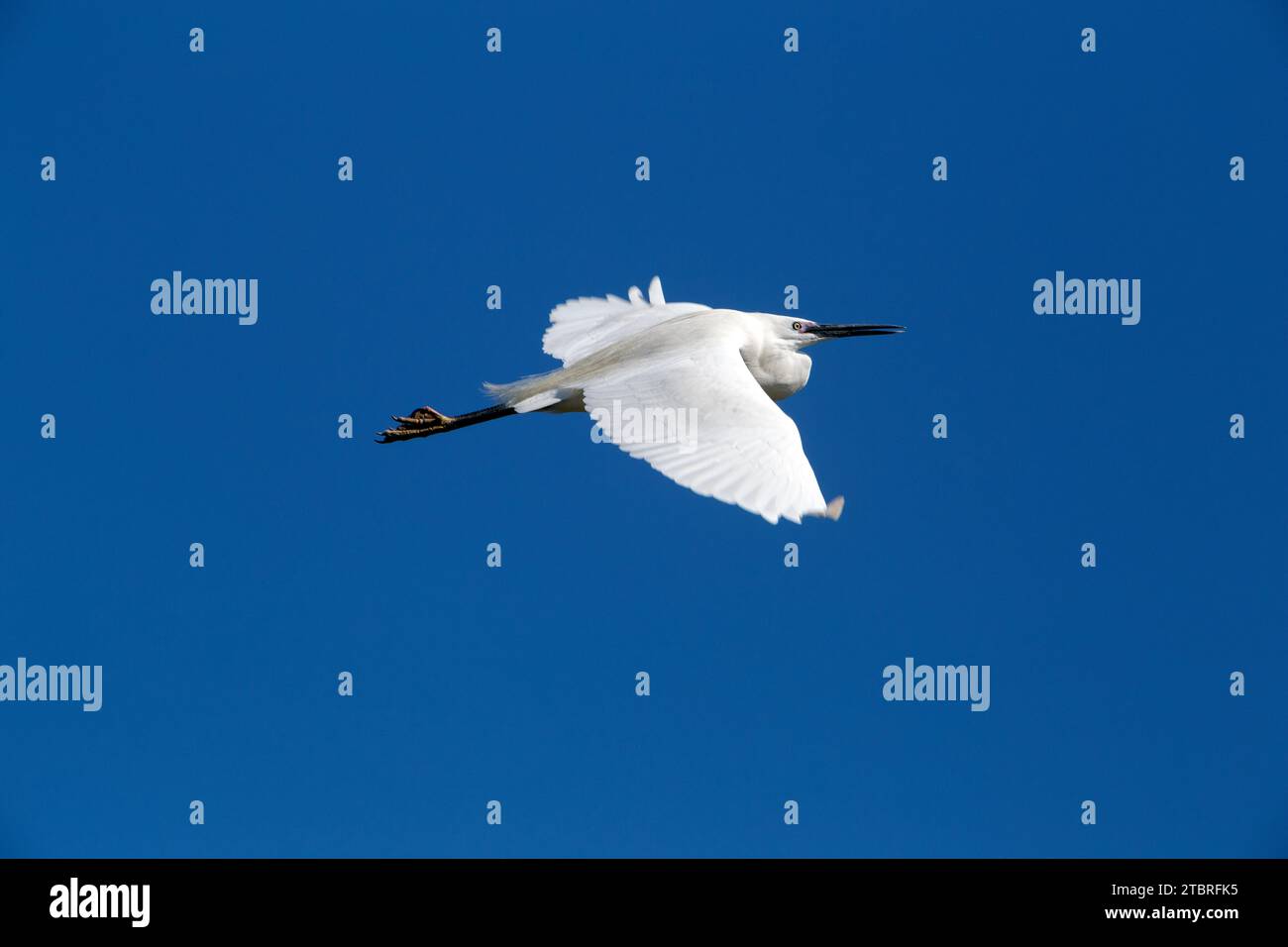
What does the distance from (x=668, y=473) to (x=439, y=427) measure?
258 centimetres

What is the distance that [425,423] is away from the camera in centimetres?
917

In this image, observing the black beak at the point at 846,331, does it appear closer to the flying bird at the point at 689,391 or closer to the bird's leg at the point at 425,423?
the flying bird at the point at 689,391

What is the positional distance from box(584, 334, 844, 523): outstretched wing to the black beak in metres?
1.26

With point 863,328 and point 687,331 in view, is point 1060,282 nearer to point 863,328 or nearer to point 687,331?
point 863,328

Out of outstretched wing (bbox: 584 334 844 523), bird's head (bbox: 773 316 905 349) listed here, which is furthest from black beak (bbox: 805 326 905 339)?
outstretched wing (bbox: 584 334 844 523)

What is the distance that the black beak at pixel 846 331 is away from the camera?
9.70 meters

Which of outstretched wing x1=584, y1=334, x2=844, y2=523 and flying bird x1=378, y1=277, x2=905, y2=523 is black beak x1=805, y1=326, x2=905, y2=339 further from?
outstretched wing x1=584, y1=334, x2=844, y2=523

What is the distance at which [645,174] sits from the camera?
9.59 m

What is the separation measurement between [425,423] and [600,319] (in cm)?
159

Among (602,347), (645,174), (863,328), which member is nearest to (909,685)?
(863,328)

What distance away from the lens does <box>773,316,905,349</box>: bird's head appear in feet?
30.9

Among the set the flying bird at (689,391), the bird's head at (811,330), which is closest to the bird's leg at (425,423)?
the flying bird at (689,391)
